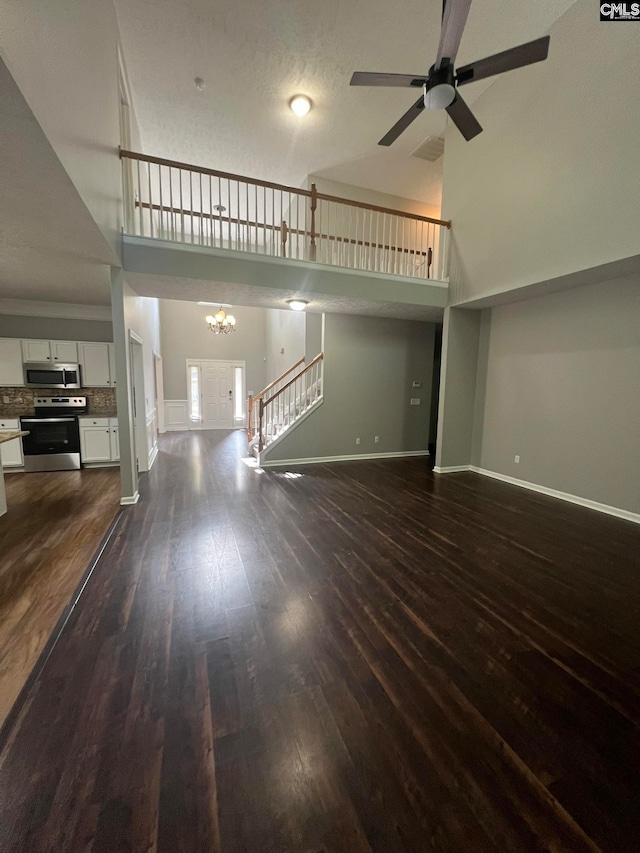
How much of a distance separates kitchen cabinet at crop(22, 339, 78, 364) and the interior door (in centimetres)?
471

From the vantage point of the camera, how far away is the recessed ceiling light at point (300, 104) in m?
4.91

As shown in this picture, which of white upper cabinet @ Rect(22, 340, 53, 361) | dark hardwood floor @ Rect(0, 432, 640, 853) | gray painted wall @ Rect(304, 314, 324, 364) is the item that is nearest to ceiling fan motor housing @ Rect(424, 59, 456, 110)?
dark hardwood floor @ Rect(0, 432, 640, 853)

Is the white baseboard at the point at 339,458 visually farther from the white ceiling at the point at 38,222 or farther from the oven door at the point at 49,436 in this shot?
the white ceiling at the point at 38,222

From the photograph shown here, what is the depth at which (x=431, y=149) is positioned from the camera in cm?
609

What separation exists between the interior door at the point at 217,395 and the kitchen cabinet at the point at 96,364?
4510mm

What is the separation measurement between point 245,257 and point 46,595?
4065 millimetres

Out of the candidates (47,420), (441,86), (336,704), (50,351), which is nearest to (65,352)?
(50,351)

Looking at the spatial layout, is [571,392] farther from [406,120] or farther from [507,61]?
[406,120]

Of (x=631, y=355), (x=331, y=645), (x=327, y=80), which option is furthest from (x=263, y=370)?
(x=331, y=645)

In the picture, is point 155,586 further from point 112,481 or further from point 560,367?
point 560,367

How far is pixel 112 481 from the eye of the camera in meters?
5.09

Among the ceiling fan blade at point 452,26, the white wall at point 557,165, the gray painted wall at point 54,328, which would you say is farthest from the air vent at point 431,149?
the gray painted wall at point 54,328

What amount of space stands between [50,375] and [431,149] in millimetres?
7582

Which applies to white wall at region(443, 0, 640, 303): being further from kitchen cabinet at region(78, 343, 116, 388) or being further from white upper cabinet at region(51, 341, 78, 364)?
white upper cabinet at region(51, 341, 78, 364)
